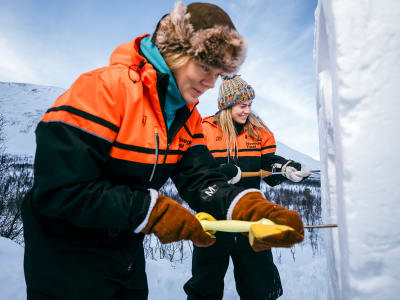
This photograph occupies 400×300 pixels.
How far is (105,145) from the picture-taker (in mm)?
904

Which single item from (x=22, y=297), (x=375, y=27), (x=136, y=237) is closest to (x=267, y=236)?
(x=136, y=237)

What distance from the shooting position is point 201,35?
94cm

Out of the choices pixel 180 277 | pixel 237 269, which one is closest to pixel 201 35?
pixel 237 269

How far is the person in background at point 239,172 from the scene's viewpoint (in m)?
1.91

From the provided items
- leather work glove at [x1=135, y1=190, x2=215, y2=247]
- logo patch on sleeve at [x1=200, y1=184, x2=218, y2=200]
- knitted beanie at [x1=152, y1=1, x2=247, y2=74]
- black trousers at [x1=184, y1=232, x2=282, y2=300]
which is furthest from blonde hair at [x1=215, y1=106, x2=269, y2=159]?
leather work glove at [x1=135, y1=190, x2=215, y2=247]

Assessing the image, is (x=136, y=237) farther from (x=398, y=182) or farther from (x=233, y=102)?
(x=233, y=102)

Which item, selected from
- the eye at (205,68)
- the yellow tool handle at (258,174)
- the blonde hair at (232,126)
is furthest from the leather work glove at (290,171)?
the eye at (205,68)

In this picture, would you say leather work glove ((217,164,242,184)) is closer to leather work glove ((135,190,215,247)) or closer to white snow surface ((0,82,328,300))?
leather work glove ((135,190,215,247))

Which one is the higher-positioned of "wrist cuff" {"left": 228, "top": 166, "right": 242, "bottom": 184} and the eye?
the eye

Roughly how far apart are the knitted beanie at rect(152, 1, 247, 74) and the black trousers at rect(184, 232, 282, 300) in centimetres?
147

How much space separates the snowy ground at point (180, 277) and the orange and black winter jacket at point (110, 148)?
1.90 metres

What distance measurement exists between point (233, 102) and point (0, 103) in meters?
90.7

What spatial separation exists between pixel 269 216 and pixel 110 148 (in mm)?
758

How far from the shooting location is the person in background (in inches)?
75.0
